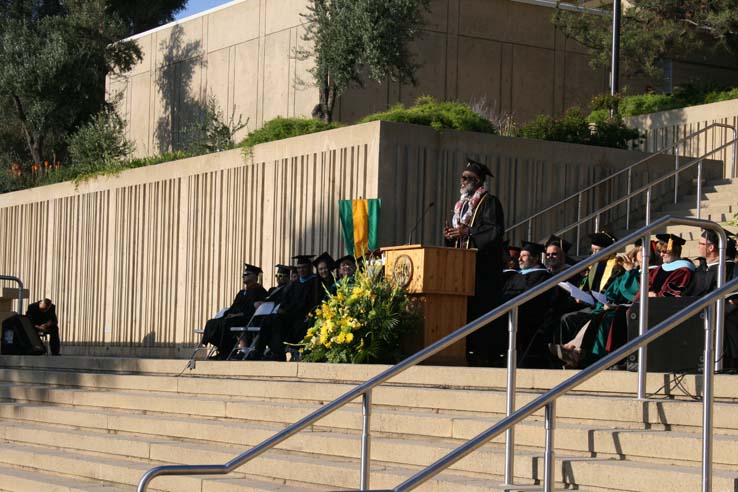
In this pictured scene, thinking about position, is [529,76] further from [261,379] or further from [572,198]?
[261,379]

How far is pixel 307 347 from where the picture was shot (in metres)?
11.4

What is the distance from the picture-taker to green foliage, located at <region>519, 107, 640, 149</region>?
1820 cm

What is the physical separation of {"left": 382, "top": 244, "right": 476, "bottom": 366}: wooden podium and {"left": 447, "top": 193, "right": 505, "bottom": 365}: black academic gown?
17 centimetres

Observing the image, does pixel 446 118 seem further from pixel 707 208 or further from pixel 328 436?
pixel 328 436

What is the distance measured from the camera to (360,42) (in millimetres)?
21547

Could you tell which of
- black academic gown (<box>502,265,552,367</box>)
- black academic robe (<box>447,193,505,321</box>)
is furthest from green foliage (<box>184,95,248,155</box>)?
black academic gown (<box>502,265,552,367</box>)

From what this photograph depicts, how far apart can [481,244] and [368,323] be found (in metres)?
1.34

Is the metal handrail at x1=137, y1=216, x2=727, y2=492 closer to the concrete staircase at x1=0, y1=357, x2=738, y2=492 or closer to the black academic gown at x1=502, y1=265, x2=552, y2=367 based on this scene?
the concrete staircase at x1=0, y1=357, x2=738, y2=492

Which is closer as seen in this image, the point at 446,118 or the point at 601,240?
the point at 601,240

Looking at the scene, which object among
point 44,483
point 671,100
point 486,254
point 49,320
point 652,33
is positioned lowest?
point 44,483

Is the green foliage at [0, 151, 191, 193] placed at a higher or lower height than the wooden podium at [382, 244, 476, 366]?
higher

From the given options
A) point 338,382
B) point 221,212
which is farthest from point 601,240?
point 221,212

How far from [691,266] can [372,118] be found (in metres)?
7.65

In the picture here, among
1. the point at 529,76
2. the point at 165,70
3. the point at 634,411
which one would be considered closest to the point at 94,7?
the point at 165,70
